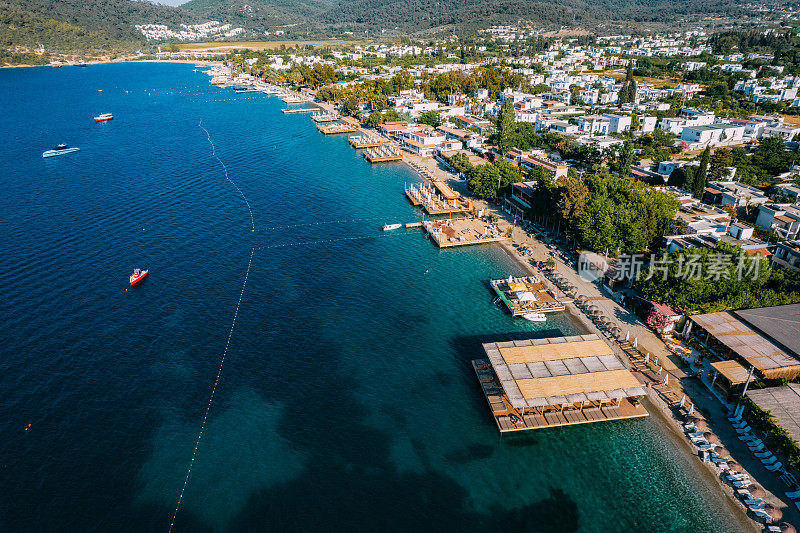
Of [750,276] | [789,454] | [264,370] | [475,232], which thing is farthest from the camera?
[475,232]

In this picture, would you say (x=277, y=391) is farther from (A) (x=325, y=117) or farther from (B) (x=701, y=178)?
(A) (x=325, y=117)

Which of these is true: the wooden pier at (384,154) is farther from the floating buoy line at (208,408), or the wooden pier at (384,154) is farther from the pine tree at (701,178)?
the pine tree at (701,178)

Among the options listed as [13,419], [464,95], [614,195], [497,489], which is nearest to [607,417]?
[497,489]

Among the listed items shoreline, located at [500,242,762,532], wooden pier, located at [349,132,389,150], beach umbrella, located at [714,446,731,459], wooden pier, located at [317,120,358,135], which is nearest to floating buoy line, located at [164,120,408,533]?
shoreline, located at [500,242,762,532]

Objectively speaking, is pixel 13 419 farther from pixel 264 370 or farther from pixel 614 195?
pixel 614 195

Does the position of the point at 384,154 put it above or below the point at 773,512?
above

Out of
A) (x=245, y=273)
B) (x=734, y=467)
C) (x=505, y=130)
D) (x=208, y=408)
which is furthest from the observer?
(x=505, y=130)

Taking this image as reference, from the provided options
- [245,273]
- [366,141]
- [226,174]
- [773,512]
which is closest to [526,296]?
[773,512]
